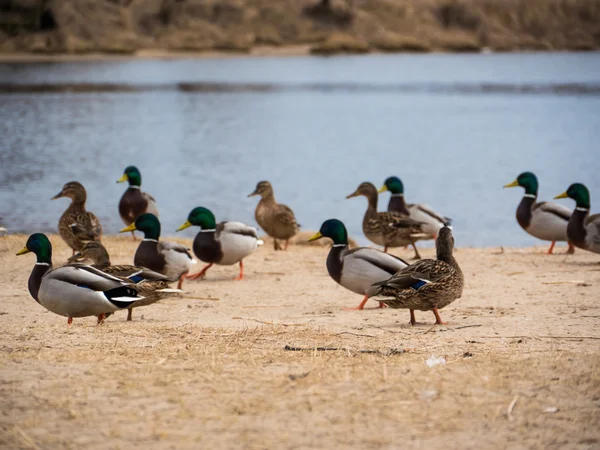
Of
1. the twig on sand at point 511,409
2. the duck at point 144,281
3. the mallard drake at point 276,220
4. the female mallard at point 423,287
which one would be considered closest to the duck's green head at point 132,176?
the mallard drake at point 276,220

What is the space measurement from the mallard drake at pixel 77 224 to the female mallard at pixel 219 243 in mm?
1058

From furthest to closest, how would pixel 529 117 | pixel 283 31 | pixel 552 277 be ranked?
1. pixel 283 31
2. pixel 529 117
3. pixel 552 277

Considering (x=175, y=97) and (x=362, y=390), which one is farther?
(x=175, y=97)

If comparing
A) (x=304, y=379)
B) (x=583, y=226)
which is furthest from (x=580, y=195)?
(x=304, y=379)

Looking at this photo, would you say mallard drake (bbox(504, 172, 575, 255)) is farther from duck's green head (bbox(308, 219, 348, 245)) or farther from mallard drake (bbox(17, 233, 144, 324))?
mallard drake (bbox(17, 233, 144, 324))

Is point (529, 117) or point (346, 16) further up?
point (346, 16)

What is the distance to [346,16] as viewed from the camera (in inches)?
3147

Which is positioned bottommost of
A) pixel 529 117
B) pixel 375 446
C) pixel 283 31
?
pixel 375 446

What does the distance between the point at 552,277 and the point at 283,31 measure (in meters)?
70.1

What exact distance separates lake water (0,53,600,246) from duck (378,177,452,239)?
2.11 meters

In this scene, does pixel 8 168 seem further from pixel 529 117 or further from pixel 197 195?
pixel 529 117

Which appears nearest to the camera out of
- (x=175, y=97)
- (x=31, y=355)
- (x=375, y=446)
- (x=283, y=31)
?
(x=375, y=446)

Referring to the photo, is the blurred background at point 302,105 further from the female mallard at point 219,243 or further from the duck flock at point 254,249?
the female mallard at point 219,243

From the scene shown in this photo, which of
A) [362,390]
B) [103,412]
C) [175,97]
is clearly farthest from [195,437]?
[175,97]
